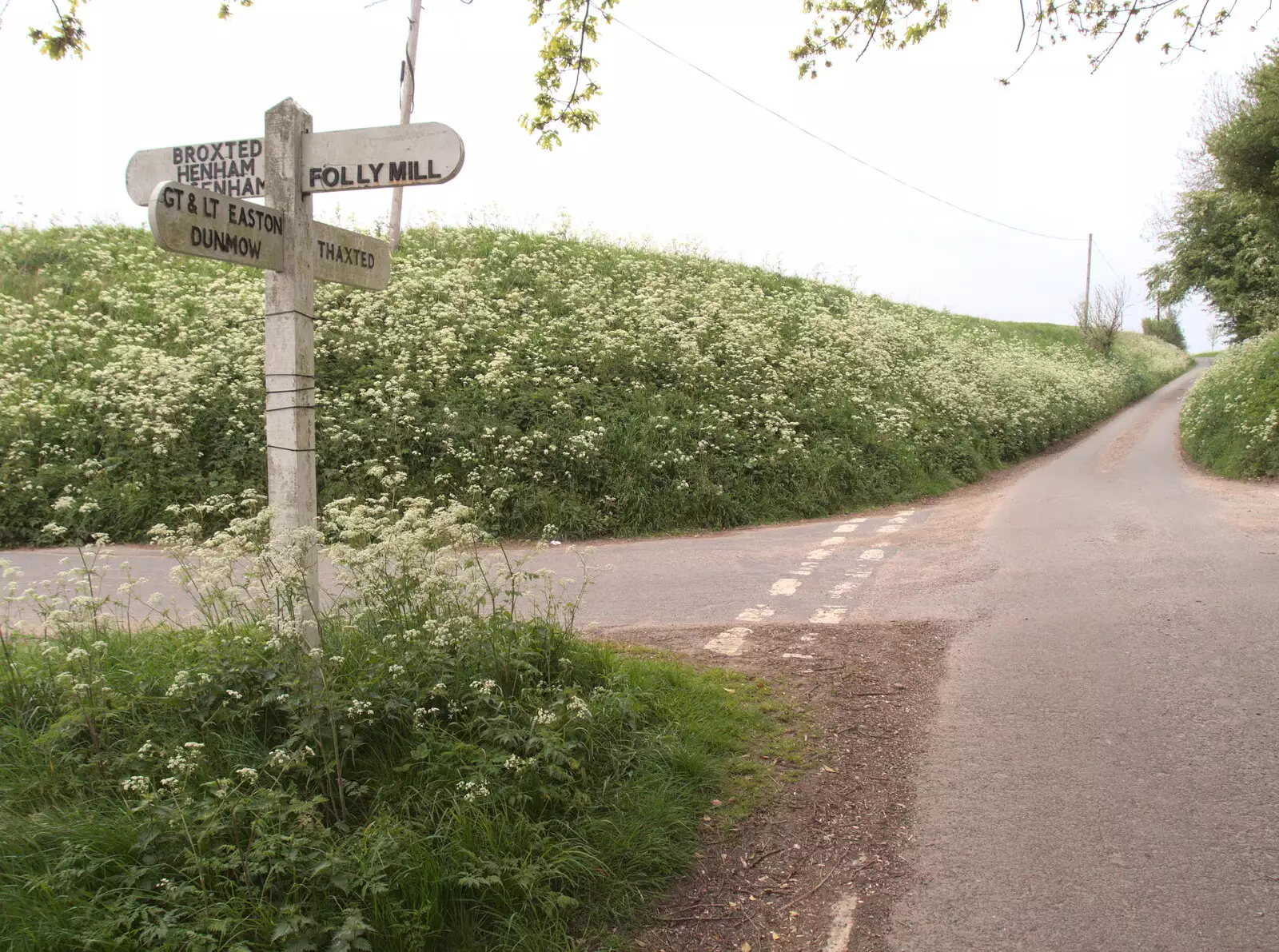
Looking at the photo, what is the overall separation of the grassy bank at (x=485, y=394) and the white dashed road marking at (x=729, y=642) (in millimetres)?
3572

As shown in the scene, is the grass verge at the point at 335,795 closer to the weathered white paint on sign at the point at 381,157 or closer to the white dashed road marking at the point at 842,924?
the white dashed road marking at the point at 842,924

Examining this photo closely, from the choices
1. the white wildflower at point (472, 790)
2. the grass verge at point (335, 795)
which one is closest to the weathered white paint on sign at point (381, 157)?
the grass verge at point (335, 795)

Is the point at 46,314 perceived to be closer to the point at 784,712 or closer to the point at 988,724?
the point at 784,712

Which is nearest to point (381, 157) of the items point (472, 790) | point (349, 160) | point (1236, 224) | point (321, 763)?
point (349, 160)

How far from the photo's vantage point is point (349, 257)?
13.6ft

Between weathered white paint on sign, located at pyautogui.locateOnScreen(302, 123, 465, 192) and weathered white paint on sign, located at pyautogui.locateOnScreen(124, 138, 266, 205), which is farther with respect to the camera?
weathered white paint on sign, located at pyautogui.locateOnScreen(124, 138, 266, 205)

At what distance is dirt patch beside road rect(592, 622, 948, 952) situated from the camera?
3.11 meters

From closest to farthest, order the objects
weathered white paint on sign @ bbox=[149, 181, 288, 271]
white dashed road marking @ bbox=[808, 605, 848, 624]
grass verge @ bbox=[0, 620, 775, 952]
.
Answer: grass verge @ bbox=[0, 620, 775, 952]
weathered white paint on sign @ bbox=[149, 181, 288, 271]
white dashed road marking @ bbox=[808, 605, 848, 624]

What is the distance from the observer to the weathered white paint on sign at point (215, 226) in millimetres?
3244

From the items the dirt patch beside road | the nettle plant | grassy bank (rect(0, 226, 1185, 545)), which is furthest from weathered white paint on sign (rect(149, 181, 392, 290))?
grassy bank (rect(0, 226, 1185, 545))

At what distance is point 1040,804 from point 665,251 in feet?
60.3

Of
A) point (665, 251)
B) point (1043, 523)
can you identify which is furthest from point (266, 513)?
point (665, 251)

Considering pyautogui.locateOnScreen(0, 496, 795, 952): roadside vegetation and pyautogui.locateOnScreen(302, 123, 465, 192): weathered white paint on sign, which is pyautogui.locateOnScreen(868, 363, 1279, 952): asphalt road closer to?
pyautogui.locateOnScreen(0, 496, 795, 952): roadside vegetation

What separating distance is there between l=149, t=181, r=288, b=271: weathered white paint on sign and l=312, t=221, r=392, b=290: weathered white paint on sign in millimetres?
219
